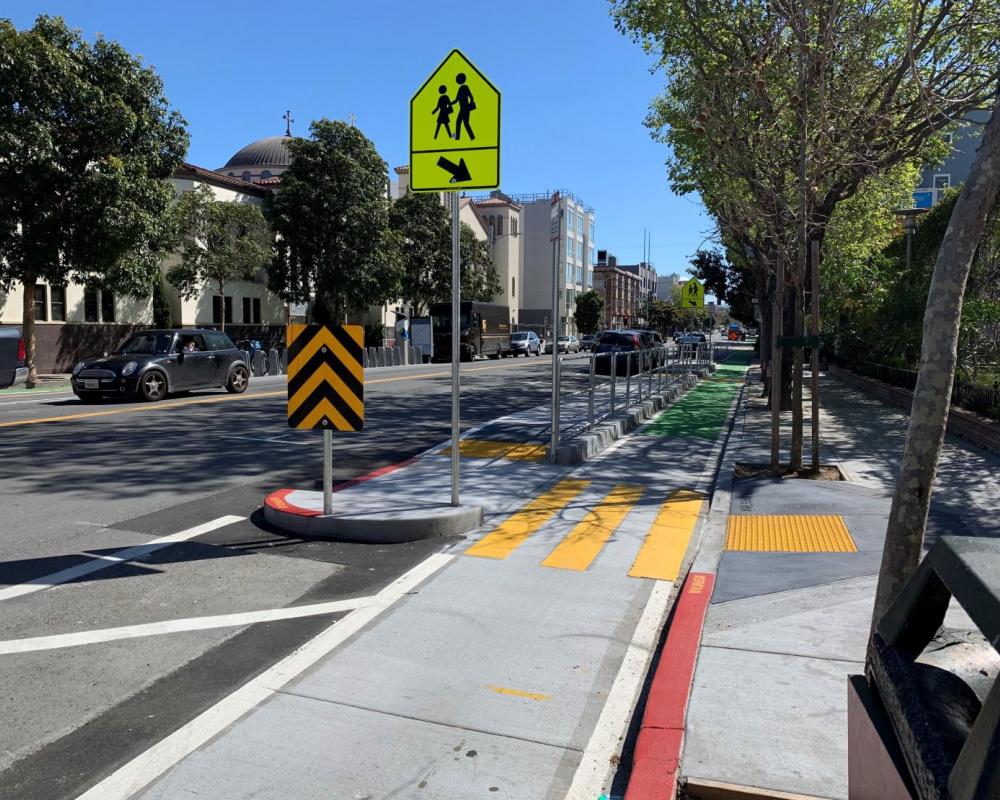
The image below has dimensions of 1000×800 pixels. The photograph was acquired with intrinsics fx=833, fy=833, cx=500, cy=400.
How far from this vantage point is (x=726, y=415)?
56.7 ft

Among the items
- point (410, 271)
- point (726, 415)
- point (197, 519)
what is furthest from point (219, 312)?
point (197, 519)

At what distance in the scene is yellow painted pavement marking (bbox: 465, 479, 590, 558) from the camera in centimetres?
674

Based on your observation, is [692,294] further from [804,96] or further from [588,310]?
[588,310]

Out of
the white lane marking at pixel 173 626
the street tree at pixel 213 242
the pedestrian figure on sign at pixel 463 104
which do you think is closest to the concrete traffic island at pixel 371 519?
the white lane marking at pixel 173 626

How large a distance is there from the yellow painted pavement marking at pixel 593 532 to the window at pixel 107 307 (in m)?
28.1

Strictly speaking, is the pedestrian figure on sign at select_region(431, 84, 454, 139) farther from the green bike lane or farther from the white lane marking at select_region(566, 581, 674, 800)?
the green bike lane

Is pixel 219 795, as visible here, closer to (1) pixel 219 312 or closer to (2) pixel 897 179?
(2) pixel 897 179

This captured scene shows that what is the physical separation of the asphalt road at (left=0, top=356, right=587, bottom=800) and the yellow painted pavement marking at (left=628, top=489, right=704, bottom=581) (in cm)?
175

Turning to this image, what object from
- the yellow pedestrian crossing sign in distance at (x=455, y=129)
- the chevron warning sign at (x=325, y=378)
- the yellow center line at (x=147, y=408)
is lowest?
the yellow center line at (x=147, y=408)

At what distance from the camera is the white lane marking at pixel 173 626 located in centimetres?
450

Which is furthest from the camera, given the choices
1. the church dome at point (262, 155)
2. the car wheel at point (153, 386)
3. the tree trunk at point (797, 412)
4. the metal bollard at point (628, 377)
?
the church dome at point (262, 155)

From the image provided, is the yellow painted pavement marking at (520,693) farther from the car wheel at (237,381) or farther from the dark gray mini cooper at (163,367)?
the car wheel at (237,381)

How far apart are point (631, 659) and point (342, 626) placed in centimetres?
167

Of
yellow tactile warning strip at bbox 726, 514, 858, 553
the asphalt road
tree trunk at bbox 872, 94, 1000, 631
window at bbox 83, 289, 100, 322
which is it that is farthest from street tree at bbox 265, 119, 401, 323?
tree trunk at bbox 872, 94, 1000, 631
